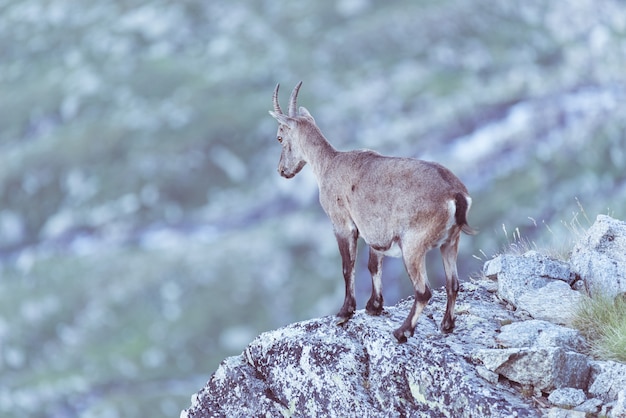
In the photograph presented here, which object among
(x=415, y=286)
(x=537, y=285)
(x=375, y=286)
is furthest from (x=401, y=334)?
(x=537, y=285)

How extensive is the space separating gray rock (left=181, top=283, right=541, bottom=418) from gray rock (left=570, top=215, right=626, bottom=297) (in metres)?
1.30

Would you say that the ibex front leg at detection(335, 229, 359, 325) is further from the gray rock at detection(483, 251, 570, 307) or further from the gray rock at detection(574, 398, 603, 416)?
the gray rock at detection(574, 398, 603, 416)

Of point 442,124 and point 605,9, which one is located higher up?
point 605,9

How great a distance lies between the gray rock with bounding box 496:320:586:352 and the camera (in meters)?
11.7

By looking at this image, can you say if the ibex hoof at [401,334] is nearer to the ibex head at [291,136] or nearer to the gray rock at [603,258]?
the gray rock at [603,258]

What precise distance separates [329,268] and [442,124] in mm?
32430

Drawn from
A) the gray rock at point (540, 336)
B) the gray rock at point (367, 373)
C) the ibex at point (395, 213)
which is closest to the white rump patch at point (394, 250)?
the ibex at point (395, 213)

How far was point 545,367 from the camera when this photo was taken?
1087 centimetres

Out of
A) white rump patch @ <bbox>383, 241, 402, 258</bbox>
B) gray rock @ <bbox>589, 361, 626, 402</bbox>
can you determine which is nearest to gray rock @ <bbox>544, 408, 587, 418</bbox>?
gray rock @ <bbox>589, 361, 626, 402</bbox>

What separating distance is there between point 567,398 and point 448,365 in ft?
4.78

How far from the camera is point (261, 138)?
512ft

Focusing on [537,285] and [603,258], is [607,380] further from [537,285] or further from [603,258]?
[603,258]

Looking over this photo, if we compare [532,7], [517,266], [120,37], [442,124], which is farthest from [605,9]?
[517,266]

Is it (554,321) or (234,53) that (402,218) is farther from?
(234,53)
